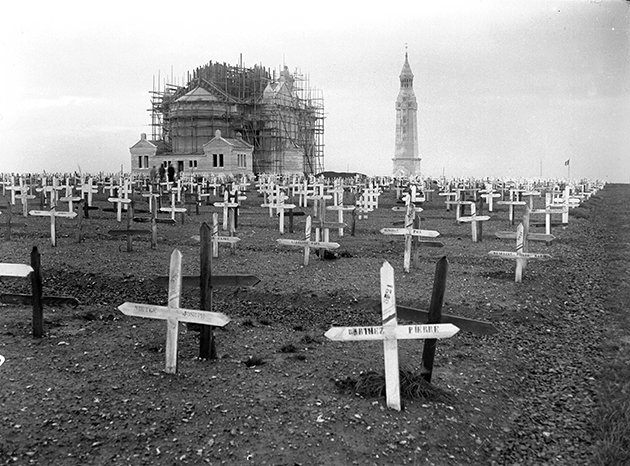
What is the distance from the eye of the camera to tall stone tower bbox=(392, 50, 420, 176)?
9288 cm

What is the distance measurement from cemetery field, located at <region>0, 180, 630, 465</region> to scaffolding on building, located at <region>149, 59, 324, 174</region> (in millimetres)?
52567

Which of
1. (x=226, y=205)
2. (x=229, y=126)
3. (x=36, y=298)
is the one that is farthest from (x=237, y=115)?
(x=36, y=298)

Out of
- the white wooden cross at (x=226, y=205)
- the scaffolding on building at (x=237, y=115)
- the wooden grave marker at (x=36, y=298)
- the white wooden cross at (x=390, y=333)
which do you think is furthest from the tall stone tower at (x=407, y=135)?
the white wooden cross at (x=390, y=333)

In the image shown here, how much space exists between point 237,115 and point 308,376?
6087cm

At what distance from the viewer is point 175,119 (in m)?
66.2

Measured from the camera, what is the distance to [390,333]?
6.37 m

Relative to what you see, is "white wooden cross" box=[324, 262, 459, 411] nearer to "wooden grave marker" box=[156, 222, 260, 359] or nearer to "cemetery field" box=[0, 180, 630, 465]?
"cemetery field" box=[0, 180, 630, 465]

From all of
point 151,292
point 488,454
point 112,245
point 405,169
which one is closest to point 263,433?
point 488,454

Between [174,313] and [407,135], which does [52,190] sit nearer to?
[174,313]

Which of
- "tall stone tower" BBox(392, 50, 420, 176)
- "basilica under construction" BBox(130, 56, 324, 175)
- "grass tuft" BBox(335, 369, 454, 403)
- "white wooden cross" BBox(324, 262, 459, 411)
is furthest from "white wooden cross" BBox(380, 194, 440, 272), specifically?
"tall stone tower" BBox(392, 50, 420, 176)

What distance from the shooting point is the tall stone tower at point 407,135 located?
92875 mm

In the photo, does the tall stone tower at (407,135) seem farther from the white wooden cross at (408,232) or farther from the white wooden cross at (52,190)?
the white wooden cross at (408,232)

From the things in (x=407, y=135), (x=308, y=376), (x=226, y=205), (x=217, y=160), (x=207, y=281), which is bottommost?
(x=308, y=376)

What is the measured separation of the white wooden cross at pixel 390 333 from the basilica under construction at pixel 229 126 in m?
54.9
